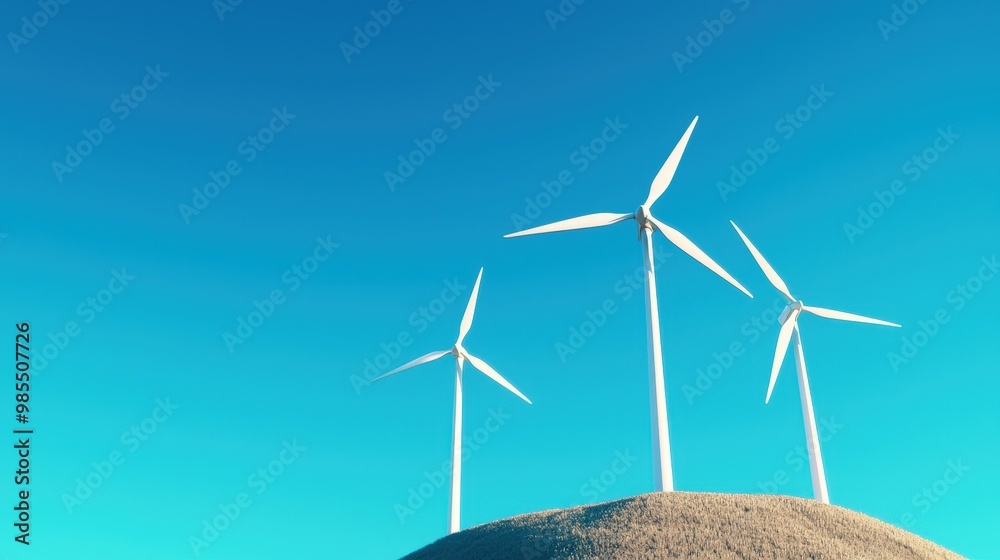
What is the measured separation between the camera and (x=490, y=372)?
75.8 meters

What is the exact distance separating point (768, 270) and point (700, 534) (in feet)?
128

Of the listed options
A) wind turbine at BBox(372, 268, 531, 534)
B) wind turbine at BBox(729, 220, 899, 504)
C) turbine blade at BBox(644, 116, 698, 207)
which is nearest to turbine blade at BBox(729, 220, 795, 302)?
wind turbine at BBox(729, 220, 899, 504)

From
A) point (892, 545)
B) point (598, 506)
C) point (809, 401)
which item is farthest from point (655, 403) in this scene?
point (809, 401)

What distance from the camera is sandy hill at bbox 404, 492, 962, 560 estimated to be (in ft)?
130

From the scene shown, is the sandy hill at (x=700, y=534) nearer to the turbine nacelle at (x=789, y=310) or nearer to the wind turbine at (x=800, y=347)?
the wind turbine at (x=800, y=347)

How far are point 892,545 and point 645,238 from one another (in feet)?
82.1

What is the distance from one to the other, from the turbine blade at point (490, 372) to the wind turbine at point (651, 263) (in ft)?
60.4

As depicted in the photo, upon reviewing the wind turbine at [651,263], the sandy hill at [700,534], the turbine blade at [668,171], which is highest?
the turbine blade at [668,171]

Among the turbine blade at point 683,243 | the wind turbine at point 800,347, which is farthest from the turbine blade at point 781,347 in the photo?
the turbine blade at point 683,243

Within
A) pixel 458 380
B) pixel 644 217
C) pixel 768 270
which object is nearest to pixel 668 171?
pixel 644 217

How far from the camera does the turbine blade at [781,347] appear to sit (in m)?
67.9

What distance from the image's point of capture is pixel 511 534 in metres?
46.7

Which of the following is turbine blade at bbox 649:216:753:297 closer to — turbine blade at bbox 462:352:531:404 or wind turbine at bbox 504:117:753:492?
wind turbine at bbox 504:117:753:492

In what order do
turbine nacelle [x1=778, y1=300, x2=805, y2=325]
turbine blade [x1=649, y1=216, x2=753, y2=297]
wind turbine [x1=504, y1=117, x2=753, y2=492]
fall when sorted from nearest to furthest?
wind turbine [x1=504, y1=117, x2=753, y2=492], turbine blade [x1=649, y1=216, x2=753, y2=297], turbine nacelle [x1=778, y1=300, x2=805, y2=325]
